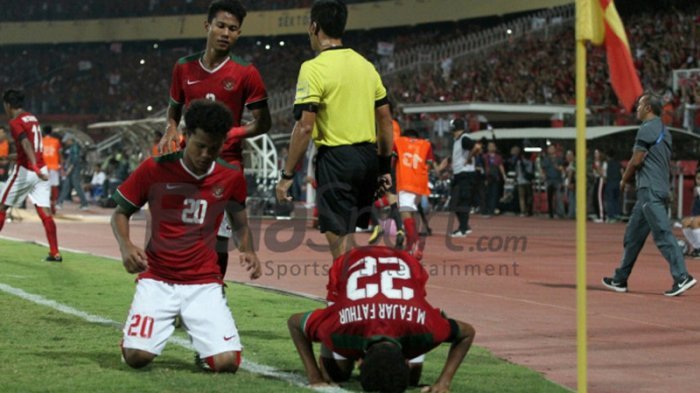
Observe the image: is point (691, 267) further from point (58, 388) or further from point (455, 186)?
point (58, 388)

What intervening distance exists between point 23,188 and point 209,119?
9.38 m

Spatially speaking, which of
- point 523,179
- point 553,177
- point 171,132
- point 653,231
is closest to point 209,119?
point 171,132

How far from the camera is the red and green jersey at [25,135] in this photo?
15.8 metres

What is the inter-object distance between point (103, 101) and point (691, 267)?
5921 centimetres

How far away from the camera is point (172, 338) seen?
29.8ft

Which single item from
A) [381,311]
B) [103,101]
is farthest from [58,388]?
[103,101]

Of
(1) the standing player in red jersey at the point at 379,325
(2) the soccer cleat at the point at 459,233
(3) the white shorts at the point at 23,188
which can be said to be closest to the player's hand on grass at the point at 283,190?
(1) the standing player in red jersey at the point at 379,325

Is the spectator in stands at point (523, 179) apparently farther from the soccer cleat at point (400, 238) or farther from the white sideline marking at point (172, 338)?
the white sideline marking at point (172, 338)

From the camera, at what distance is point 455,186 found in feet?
78.0

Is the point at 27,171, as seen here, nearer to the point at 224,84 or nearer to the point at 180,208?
the point at 224,84

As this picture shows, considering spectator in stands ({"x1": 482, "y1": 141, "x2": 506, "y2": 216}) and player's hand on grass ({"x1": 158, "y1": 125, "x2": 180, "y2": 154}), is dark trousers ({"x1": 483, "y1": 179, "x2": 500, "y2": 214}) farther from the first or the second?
player's hand on grass ({"x1": 158, "y1": 125, "x2": 180, "y2": 154})

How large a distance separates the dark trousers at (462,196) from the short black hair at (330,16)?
14.7m

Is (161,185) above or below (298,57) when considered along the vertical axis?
below

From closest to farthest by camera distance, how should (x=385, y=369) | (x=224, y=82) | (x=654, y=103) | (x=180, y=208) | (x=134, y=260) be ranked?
(x=385, y=369), (x=134, y=260), (x=180, y=208), (x=224, y=82), (x=654, y=103)
